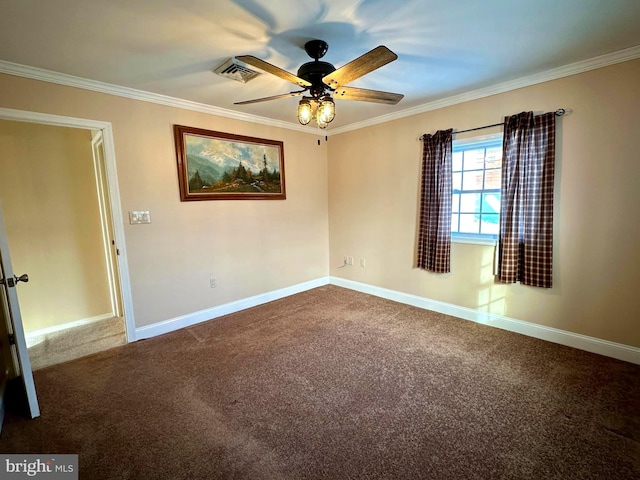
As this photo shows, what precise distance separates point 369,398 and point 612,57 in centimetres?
322

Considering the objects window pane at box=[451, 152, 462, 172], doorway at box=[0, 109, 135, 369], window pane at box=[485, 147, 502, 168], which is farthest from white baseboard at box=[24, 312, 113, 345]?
window pane at box=[485, 147, 502, 168]

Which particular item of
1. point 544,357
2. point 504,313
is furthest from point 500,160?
point 544,357

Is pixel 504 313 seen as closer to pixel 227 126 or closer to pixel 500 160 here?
→ pixel 500 160

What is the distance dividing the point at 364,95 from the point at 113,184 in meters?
2.43

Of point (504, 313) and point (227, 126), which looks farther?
point (227, 126)

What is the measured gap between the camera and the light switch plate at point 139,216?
2.81 meters

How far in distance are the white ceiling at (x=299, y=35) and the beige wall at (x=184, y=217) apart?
0.96 feet

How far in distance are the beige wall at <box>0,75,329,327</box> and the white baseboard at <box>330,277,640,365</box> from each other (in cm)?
159

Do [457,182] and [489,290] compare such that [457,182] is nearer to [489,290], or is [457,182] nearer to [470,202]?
[470,202]

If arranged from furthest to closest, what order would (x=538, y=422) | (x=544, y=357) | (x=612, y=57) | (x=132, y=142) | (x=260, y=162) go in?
(x=260, y=162) < (x=132, y=142) < (x=544, y=357) < (x=612, y=57) < (x=538, y=422)

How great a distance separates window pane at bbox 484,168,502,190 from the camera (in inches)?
118

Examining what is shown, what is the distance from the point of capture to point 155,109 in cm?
288

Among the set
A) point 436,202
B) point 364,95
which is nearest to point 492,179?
point 436,202

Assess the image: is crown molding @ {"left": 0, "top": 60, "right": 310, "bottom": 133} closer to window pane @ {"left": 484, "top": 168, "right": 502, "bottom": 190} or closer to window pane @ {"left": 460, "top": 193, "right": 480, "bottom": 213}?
window pane @ {"left": 460, "top": 193, "right": 480, "bottom": 213}
